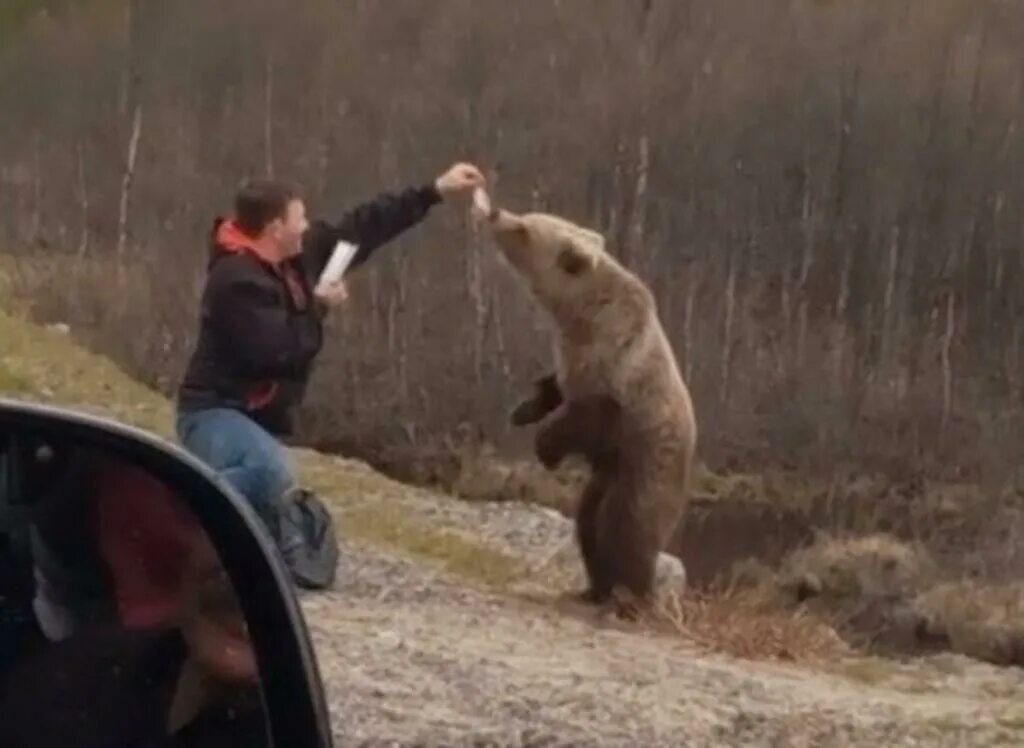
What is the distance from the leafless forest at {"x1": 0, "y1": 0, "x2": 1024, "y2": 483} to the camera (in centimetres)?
1934

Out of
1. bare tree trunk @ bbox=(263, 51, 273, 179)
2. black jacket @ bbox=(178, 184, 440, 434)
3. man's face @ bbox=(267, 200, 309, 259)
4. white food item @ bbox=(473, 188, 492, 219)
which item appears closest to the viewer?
black jacket @ bbox=(178, 184, 440, 434)

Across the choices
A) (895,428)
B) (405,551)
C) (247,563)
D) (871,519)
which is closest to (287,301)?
A: (405,551)

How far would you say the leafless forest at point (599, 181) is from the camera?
762 inches

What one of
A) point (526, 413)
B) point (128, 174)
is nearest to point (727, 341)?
point (128, 174)

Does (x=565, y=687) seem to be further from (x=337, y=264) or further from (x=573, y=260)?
(x=573, y=260)

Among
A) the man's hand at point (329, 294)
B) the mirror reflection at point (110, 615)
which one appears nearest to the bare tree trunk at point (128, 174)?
the man's hand at point (329, 294)

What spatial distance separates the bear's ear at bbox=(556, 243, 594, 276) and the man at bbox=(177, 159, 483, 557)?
2.83 ft

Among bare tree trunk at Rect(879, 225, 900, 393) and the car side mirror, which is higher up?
the car side mirror

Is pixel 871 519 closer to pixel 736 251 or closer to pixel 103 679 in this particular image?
pixel 736 251

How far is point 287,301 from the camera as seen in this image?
823 cm

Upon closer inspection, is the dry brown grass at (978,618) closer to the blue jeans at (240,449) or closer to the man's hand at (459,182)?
the man's hand at (459,182)

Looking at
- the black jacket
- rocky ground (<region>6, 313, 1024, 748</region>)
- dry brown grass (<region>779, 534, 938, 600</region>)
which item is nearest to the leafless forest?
dry brown grass (<region>779, 534, 938, 600</region>)

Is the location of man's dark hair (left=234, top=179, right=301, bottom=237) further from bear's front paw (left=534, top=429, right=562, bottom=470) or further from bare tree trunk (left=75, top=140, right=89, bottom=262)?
bare tree trunk (left=75, top=140, right=89, bottom=262)

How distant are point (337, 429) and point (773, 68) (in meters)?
5.54
